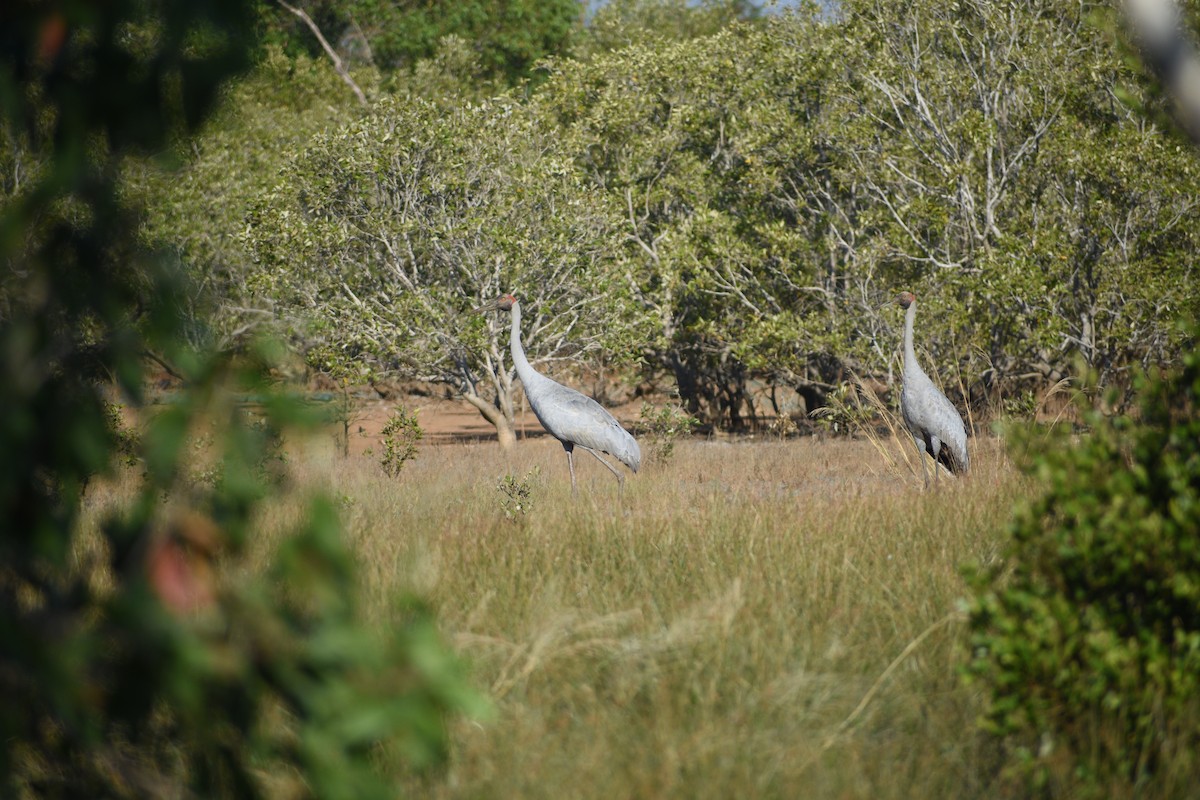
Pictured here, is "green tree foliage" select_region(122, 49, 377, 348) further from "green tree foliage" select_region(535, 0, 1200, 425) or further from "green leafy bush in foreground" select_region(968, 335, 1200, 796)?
"green leafy bush in foreground" select_region(968, 335, 1200, 796)

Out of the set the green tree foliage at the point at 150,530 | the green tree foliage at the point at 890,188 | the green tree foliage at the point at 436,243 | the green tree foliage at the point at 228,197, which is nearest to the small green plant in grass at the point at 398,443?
the green tree foliage at the point at 436,243

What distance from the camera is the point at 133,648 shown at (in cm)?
191

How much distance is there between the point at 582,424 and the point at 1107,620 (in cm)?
741

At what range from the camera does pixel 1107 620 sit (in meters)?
3.18

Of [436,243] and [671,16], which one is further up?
[671,16]

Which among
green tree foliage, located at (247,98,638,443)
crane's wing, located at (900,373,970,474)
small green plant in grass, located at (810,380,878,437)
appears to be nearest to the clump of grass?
crane's wing, located at (900,373,970,474)

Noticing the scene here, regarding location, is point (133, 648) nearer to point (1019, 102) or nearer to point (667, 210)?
point (1019, 102)

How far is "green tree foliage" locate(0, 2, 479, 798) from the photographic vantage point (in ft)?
5.91

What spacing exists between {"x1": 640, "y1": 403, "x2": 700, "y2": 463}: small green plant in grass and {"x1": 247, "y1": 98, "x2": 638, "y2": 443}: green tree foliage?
146cm

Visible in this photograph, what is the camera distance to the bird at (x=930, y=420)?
9.29m

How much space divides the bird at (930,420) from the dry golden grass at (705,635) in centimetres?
123

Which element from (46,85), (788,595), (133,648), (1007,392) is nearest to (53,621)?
(133,648)

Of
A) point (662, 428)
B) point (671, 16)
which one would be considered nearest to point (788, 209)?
point (662, 428)

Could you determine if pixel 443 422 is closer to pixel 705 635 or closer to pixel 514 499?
pixel 514 499
